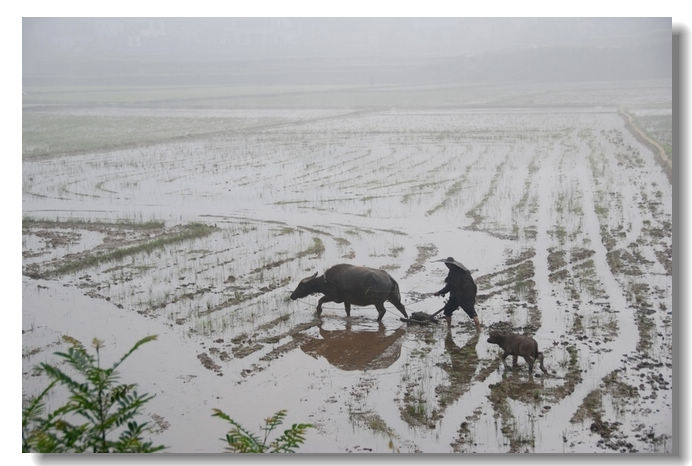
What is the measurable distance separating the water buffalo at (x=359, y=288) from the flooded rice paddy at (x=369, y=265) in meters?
0.23

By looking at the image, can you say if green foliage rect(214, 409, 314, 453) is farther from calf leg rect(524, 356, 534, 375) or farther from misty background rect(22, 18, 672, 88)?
misty background rect(22, 18, 672, 88)

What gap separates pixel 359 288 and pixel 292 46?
2.65m

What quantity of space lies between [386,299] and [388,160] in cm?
792

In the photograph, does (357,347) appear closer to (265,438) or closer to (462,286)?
(462,286)

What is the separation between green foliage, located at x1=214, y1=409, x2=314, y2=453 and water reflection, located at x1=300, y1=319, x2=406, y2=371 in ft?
3.57

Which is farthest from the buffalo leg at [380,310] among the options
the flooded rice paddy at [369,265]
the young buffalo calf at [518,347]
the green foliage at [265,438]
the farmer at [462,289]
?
the green foliage at [265,438]

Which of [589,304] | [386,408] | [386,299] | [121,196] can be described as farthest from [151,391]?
[121,196]

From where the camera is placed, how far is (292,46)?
7.93 m

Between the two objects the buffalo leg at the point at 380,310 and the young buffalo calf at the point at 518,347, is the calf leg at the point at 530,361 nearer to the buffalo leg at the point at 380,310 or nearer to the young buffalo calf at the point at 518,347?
the young buffalo calf at the point at 518,347

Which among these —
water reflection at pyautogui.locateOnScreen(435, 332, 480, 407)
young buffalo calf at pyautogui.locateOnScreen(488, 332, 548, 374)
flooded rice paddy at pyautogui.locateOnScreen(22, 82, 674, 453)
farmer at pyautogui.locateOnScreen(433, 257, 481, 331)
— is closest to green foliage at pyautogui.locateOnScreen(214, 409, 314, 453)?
flooded rice paddy at pyautogui.locateOnScreen(22, 82, 674, 453)

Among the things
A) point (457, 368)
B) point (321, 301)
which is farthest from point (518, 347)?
point (321, 301)

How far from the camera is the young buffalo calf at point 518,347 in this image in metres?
6.15

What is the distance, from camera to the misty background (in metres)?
6.96
